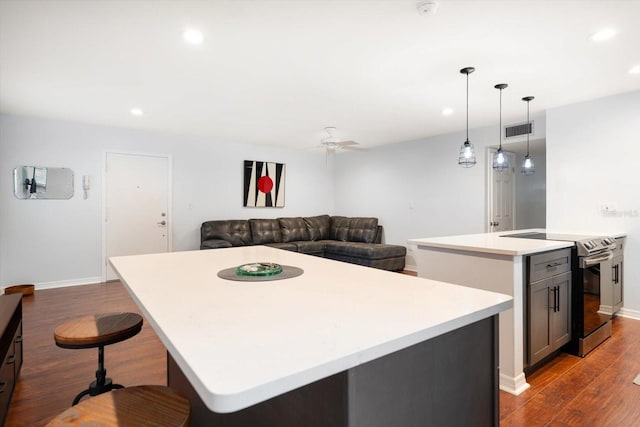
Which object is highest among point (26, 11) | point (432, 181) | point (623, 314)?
point (26, 11)

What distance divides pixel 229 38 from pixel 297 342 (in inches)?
92.3

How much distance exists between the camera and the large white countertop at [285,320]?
645 millimetres

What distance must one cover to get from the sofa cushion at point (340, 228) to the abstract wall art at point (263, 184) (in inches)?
45.5

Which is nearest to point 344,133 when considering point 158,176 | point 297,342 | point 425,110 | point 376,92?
point 425,110

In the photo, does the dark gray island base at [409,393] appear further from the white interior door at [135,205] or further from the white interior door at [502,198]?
the white interior door at [135,205]

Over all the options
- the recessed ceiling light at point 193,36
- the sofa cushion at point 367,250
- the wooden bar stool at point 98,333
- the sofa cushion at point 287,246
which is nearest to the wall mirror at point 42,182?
Result: the sofa cushion at point 287,246

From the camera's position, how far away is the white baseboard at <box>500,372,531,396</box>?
86.2 inches

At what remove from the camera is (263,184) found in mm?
6645

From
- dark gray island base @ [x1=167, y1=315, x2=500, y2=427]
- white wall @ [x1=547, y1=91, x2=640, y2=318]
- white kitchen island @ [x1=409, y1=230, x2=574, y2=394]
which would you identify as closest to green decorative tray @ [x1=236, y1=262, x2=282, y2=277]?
dark gray island base @ [x1=167, y1=315, x2=500, y2=427]

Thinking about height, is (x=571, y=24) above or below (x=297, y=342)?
above

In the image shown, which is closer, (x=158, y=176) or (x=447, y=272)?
(x=447, y=272)

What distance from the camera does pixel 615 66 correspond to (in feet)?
9.68

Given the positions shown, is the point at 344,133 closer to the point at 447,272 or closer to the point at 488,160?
the point at 488,160

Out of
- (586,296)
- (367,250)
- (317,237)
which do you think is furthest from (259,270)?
(317,237)
